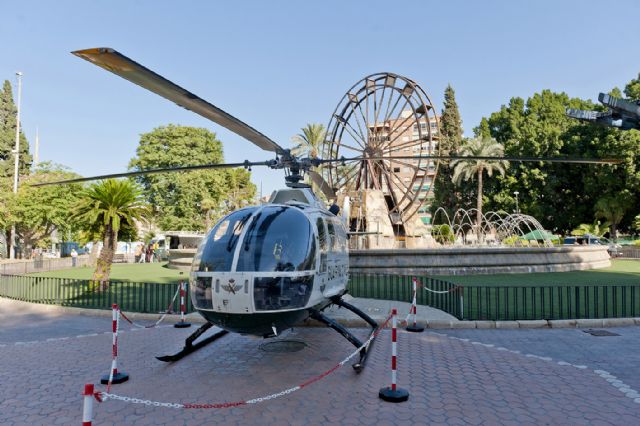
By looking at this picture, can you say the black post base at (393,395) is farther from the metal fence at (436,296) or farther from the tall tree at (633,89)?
the tall tree at (633,89)

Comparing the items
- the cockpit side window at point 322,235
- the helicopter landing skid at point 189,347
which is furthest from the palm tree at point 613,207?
the helicopter landing skid at point 189,347

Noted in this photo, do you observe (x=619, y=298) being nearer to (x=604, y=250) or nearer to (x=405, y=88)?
(x=604, y=250)

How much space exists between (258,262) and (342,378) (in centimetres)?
219

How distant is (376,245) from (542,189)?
29.8 metres

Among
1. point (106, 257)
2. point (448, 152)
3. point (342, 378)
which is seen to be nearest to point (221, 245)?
point (342, 378)

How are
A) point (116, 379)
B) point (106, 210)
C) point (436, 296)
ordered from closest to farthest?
point (116, 379) → point (436, 296) → point (106, 210)

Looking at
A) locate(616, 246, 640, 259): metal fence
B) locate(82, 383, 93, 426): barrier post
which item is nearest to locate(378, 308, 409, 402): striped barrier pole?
locate(82, 383, 93, 426): barrier post

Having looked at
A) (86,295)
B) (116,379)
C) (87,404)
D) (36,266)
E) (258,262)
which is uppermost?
(258,262)

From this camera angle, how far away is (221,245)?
18.1ft

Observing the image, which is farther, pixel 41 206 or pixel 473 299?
pixel 41 206

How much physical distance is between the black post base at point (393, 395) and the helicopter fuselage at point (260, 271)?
1.43 metres

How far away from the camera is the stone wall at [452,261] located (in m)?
18.8

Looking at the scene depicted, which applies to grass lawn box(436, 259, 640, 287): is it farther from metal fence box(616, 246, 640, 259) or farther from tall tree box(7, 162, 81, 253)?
tall tree box(7, 162, 81, 253)

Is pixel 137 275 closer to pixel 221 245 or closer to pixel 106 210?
pixel 106 210
